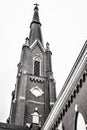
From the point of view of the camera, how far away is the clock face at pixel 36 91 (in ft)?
104

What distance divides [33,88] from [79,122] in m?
17.6

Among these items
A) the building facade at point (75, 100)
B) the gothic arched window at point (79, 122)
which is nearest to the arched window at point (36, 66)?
the building facade at point (75, 100)

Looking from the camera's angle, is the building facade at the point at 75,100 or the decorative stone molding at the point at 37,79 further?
the decorative stone molding at the point at 37,79

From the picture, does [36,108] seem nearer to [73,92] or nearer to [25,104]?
[25,104]

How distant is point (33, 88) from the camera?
32188 millimetres

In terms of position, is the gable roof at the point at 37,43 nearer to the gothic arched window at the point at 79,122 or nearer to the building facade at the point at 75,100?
the building facade at the point at 75,100

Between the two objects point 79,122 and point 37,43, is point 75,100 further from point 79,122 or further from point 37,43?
point 37,43

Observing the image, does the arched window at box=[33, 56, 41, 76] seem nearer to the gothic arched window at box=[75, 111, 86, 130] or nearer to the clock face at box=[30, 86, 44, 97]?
the clock face at box=[30, 86, 44, 97]

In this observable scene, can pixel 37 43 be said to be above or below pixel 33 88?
above

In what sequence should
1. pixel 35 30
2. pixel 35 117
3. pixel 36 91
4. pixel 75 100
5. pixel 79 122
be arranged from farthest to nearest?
1. pixel 35 30
2. pixel 36 91
3. pixel 35 117
4. pixel 75 100
5. pixel 79 122

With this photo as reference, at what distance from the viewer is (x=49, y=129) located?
19672mm

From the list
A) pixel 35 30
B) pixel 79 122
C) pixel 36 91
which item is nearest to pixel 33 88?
pixel 36 91

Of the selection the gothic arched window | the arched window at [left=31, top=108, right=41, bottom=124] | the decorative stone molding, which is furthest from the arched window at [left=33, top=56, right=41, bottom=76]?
the gothic arched window

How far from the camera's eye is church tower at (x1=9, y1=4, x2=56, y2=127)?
2873cm
